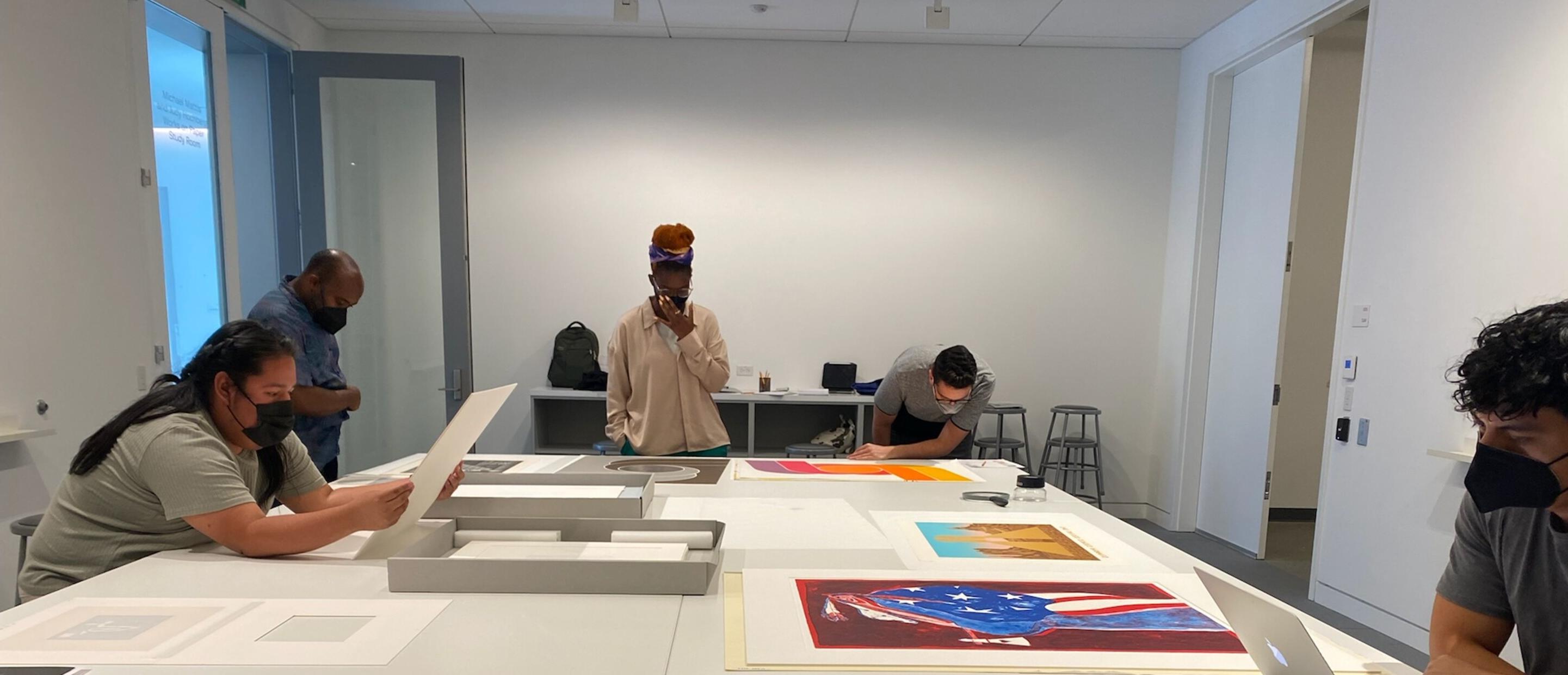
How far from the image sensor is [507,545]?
4.57 ft

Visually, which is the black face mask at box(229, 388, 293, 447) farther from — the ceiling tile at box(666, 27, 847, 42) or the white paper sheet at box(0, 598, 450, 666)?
the ceiling tile at box(666, 27, 847, 42)

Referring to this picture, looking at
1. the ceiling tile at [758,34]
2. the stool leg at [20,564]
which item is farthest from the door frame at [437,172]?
the stool leg at [20,564]

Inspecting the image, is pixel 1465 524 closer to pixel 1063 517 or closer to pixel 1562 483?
pixel 1562 483

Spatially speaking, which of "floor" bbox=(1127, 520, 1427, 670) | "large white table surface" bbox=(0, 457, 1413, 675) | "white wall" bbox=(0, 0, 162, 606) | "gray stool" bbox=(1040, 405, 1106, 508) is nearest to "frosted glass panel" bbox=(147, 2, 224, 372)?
"white wall" bbox=(0, 0, 162, 606)

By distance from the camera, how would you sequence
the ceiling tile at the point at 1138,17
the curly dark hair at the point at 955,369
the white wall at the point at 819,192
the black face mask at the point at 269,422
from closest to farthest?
the black face mask at the point at 269,422, the curly dark hair at the point at 955,369, the ceiling tile at the point at 1138,17, the white wall at the point at 819,192

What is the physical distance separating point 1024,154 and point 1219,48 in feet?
3.91

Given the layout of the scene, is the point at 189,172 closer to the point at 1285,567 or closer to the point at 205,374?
the point at 205,374

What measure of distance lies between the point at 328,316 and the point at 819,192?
292cm

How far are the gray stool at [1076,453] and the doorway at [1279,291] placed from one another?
60 centimetres

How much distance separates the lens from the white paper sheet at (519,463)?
86.8 inches

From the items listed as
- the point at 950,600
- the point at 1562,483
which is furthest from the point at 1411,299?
the point at 950,600

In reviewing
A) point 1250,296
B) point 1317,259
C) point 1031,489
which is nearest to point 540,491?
point 1031,489

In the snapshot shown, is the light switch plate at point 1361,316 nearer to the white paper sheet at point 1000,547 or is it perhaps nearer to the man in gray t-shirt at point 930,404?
the man in gray t-shirt at point 930,404

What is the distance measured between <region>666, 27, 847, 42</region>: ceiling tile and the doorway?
244 cm
